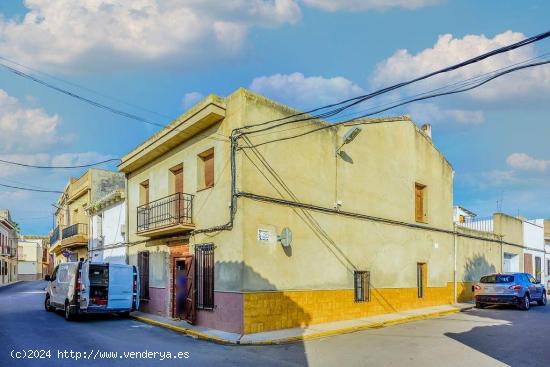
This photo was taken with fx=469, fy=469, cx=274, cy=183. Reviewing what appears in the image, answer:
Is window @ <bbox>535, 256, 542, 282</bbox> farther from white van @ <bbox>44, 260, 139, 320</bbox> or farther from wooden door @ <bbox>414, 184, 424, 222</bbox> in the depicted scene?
white van @ <bbox>44, 260, 139, 320</bbox>

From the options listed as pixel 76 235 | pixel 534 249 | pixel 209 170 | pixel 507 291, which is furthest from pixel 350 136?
pixel 534 249

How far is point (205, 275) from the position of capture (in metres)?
13.9

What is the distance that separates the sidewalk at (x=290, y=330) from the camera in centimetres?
1146

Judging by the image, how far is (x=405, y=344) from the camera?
11.1m

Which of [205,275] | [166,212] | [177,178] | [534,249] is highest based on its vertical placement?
[177,178]

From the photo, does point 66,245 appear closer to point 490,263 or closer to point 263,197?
point 263,197

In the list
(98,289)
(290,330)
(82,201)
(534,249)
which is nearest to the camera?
(290,330)

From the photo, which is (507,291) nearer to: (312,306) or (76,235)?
(312,306)

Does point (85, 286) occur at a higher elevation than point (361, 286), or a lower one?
higher

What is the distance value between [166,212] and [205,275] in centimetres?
349

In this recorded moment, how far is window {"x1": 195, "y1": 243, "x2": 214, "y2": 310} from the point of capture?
44.5 ft

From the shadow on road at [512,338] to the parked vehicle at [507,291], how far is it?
156cm

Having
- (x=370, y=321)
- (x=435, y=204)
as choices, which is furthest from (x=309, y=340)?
(x=435, y=204)

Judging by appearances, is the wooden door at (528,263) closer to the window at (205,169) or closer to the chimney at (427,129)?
the chimney at (427,129)
